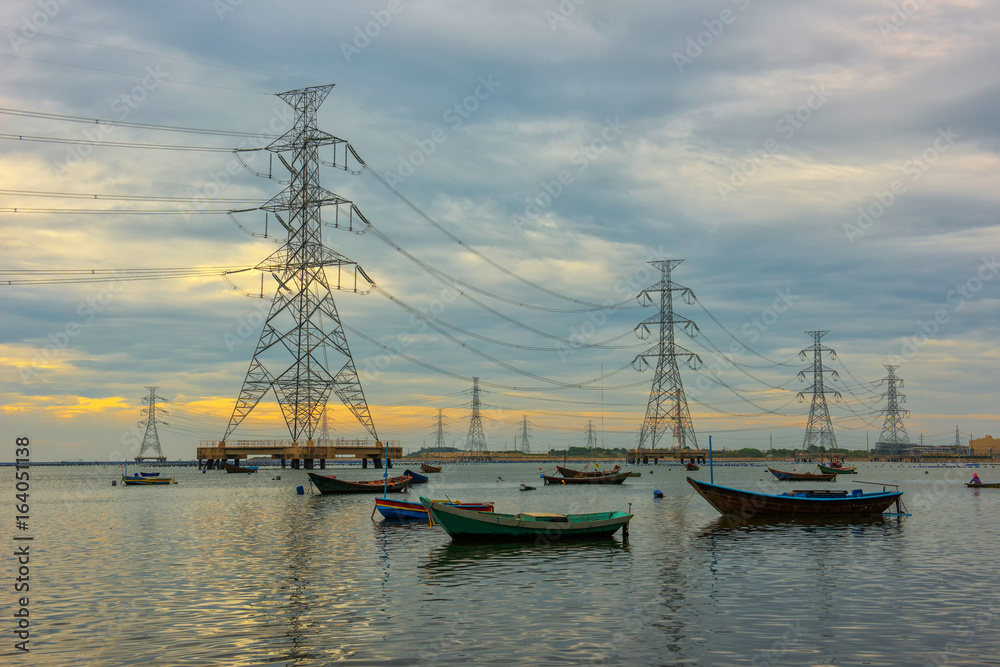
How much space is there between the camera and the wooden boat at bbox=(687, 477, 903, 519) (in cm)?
4844

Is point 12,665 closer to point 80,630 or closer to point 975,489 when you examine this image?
point 80,630

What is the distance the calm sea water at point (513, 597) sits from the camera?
18.6 m

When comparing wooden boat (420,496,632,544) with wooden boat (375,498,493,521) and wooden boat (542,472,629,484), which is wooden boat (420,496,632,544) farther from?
wooden boat (542,472,629,484)

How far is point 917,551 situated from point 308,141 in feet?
295

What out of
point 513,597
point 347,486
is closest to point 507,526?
point 513,597

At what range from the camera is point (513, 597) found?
987 inches

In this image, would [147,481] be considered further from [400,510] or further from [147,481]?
[400,510]

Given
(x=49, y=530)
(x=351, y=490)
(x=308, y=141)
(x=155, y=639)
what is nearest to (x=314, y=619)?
(x=155, y=639)

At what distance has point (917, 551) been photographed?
36.5 meters

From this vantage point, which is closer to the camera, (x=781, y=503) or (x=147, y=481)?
(x=781, y=503)

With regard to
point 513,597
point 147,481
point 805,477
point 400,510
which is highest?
point 513,597

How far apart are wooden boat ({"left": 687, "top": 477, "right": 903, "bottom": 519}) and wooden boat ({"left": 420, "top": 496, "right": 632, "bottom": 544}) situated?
1130 centimetres

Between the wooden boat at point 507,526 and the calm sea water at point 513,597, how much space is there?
121 cm

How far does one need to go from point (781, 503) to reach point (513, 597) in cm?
2982
